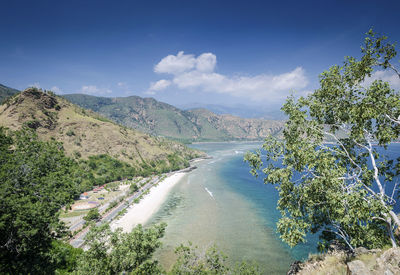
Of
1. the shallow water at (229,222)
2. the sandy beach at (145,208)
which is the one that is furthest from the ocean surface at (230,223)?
the sandy beach at (145,208)

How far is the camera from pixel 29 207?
2081 cm

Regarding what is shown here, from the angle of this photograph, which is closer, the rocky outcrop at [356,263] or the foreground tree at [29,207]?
the rocky outcrop at [356,263]

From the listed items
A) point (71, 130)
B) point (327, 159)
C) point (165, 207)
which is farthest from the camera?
point (71, 130)

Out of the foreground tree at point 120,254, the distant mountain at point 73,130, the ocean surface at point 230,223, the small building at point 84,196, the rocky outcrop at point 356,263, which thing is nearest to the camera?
the rocky outcrop at point 356,263

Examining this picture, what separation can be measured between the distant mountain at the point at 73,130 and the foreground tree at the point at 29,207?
312 feet

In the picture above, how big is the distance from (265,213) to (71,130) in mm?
116521

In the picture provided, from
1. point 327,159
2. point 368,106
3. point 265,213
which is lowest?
point 265,213

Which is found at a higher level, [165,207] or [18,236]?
[18,236]

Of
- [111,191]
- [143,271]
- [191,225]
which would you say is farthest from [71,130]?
[143,271]

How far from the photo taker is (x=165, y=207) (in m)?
71.8

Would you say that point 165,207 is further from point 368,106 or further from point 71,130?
point 71,130

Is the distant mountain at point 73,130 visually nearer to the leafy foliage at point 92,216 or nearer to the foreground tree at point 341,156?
the leafy foliage at point 92,216

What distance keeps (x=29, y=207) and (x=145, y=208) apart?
52.4 m

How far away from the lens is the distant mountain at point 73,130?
109125 millimetres
